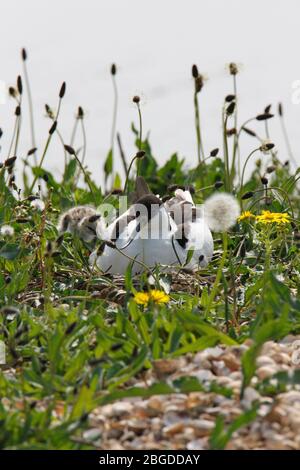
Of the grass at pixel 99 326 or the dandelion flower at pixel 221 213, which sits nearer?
the grass at pixel 99 326

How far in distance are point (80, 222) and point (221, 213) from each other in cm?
57

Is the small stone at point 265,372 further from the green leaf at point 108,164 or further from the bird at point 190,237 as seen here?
the green leaf at point 108,164

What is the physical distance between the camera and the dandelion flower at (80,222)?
13.7ft

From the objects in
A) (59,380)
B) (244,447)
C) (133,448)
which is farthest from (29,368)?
(244,447)

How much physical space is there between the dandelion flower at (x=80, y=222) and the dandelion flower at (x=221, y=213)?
474 mm

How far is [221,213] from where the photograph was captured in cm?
429

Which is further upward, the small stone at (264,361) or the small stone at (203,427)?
the small stone at (264,361)

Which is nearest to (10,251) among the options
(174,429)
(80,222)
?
(80,222)

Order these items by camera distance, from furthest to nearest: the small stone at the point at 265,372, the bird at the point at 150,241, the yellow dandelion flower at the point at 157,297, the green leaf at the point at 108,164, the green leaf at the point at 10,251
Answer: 1. the green leaf at the point at 108,164
2. the bird at the point at 150,241
3. the green leaf at the point at 10,251
4. the yellow dandelion flower at the point at 157,297
5. the small stone at the point at 265,372

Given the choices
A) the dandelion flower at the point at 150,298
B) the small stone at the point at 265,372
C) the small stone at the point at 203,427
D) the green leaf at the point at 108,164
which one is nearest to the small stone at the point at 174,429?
the small stone at the point at 203,427

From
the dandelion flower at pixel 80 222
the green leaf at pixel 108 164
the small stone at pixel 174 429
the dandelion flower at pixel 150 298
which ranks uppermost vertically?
the green leaf at pixel 108 164

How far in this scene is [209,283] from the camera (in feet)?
15.3

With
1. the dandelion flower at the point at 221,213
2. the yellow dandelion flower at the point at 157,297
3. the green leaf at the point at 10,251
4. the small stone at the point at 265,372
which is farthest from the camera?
the green leaf at the point at 10,251

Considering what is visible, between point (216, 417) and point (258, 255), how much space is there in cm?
190
